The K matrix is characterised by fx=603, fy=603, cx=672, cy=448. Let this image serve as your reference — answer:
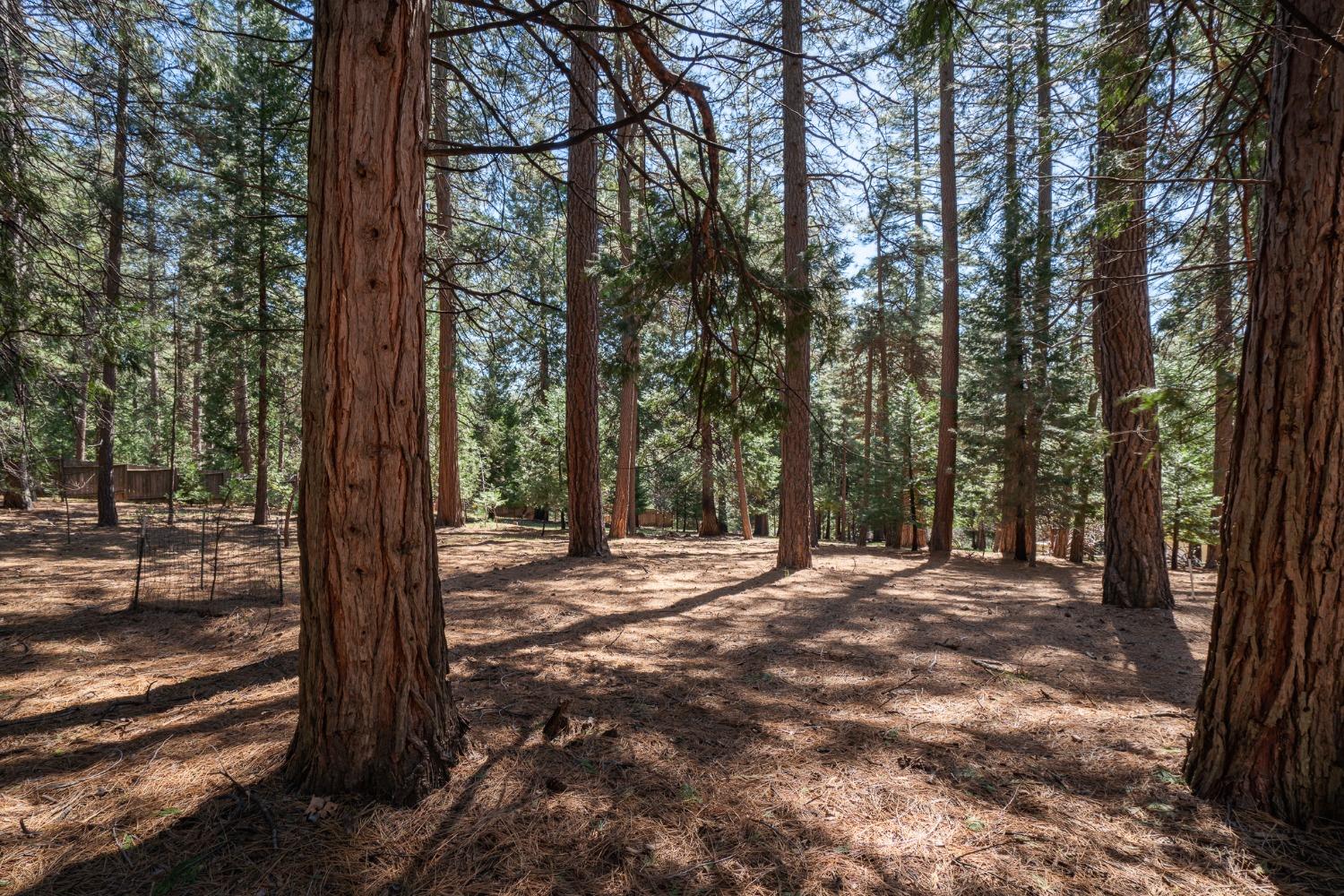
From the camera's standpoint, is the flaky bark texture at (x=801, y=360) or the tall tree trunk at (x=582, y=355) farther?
the tall tree trunk at (x=582, y=355)

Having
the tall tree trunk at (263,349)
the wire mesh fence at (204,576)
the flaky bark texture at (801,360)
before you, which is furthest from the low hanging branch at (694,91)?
the tall tree trunk at (263,349)

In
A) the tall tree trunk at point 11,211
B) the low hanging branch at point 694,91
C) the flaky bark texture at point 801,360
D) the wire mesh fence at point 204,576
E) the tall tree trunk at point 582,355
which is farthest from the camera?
the tall tree trunk at point 582,355

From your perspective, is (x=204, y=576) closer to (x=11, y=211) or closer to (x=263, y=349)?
(x=11, y=211)

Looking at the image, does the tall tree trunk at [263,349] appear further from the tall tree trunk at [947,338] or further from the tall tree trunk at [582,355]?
the tall tree trunk at [947,338]

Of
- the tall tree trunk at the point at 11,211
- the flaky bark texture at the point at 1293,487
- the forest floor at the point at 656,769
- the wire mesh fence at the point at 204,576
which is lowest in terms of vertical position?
the forest floor at the point at 656,769

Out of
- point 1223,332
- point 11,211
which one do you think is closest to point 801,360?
point 1223,332

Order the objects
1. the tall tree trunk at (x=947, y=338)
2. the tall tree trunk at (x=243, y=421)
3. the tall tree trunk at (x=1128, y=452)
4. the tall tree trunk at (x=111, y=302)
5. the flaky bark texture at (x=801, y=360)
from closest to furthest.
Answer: the tall tree trunk at (x=111, y=302), the tall tree trunk at (x=1128, y=452), the flaky bark texture at (x=801, y=360), the tall tree trunk at (x=947, y=338), the tall tree trunk at (x=243, y=421)

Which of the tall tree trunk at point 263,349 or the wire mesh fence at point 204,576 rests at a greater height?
the tall tree trunk at point 263,349

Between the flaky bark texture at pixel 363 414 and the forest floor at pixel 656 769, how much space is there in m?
0.28

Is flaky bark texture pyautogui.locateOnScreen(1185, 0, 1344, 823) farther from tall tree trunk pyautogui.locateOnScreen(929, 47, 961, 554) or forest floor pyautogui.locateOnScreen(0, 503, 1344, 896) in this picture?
tall tree trunk pyautogui.locateOnScreen(929, 47, 961, 554)

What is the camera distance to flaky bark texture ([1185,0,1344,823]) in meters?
2.19

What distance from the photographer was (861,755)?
2.71 metres

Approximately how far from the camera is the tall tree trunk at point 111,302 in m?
5.44

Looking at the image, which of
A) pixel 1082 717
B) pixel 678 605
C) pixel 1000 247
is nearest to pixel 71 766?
pixel 678 605
